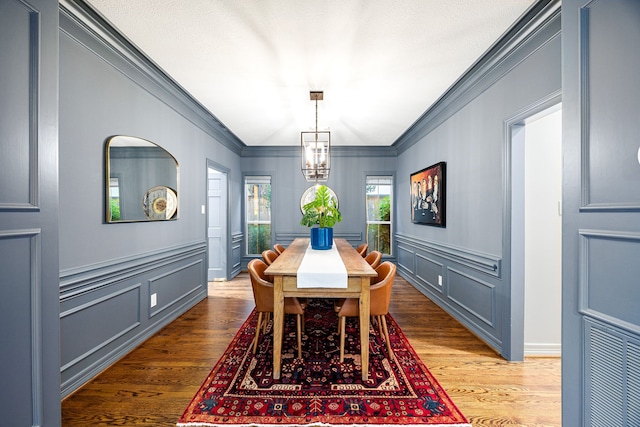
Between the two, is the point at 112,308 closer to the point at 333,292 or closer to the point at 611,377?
the point at 333,292

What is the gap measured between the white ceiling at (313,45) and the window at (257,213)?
2.45 metres

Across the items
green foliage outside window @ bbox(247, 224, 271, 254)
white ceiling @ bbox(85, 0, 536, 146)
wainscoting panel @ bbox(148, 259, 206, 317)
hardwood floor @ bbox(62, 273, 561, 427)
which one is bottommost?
hardwood floor @ bbox(62, 273, 561, 427)

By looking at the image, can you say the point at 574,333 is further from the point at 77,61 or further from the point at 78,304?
the point at 77,61

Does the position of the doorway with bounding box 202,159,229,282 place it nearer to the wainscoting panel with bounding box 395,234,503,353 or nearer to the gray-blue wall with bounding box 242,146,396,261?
the gray-blue wall with bounding box 242,146,396,261

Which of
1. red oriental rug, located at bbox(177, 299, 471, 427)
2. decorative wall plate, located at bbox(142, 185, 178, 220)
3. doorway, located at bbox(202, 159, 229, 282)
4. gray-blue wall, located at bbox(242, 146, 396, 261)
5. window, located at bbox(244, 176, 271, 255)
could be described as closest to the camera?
red oriental rug, located at bbox(177, 299, 471, 427)

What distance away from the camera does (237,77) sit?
9.27 ft

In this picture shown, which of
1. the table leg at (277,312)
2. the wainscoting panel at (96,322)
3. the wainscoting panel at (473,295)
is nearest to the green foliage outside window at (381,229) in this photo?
the wainscoting panel at (473,295)

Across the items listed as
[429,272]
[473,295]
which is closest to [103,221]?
[473,295]

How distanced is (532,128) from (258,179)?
479 cm

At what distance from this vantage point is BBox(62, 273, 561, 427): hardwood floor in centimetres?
172

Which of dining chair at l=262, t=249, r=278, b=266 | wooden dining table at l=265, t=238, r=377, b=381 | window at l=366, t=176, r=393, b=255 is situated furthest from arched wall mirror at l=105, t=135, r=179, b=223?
window at l=366, t=176, r=393, b=255

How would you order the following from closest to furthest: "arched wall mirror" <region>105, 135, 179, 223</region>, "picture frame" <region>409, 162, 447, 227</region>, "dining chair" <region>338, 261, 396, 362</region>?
"dining chair" <region>338, 261, 396, 362</region>, "arched wall mirror" <region>105, 135, 179, 223</region>, "picture frame" <region>409, 162, 447, 227</region>

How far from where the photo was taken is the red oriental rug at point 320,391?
1674mm

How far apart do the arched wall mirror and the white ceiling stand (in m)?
0.84
